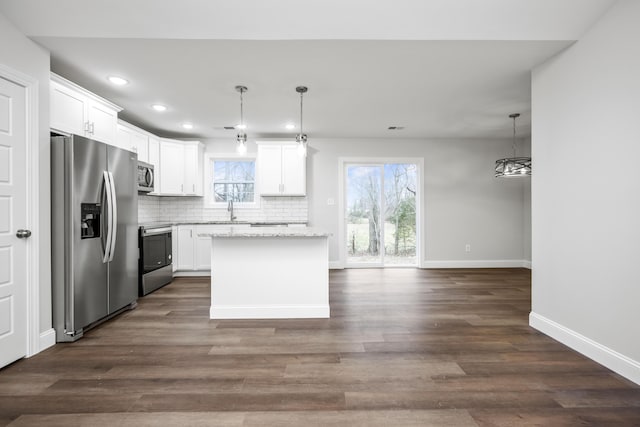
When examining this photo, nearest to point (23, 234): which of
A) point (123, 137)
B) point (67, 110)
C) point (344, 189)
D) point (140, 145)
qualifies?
point (67, 110)

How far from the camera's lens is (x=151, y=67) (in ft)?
9.19

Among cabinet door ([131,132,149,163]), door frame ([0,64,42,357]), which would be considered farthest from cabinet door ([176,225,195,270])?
door frame ([0,64,42,357])

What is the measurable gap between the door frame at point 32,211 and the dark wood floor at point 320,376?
215mm

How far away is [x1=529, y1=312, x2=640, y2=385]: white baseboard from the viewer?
1.96 metres

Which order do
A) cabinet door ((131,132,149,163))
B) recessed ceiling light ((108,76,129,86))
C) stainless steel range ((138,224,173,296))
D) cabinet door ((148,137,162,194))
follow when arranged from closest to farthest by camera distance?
1. recessed ceiling light ((108,76,129,86))
2. stainless steel range ((138,224,173,296))
3. cabinet door ((131,132,149,163))
4. cabinet door ((148,137,162,194))

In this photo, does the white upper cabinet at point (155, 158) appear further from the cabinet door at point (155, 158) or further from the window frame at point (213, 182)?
the window frame at point (213, 182)

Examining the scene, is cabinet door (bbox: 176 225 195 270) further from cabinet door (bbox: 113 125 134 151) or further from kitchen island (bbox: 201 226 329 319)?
kitchen island (bbox: 201 226 329 319)

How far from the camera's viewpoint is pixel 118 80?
3.07m

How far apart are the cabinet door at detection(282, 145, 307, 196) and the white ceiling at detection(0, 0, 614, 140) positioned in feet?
4.75

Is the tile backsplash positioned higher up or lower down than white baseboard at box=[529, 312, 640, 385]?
higher up

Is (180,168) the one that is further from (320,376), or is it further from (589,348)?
(589,348)

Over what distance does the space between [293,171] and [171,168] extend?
78.1 inches

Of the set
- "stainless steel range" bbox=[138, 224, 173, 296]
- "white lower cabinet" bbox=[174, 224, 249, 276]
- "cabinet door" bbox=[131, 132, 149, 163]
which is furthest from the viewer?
"white lower cabinet" bbox=[174, 224, 249, 276]

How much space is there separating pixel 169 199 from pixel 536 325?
217 inches
